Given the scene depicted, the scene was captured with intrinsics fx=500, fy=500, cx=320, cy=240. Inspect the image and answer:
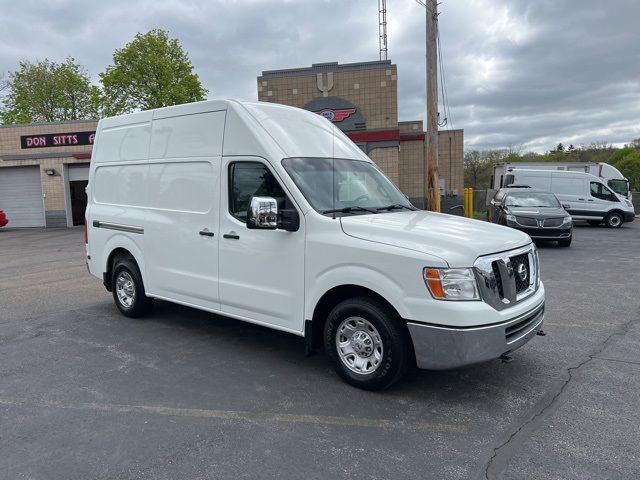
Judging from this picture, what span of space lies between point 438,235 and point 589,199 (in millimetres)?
20194

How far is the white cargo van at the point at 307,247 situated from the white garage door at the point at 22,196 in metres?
21.4

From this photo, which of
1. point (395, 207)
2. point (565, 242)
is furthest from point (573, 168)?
point (395, 207)

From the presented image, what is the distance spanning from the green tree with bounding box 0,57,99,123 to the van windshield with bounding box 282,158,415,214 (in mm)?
43711

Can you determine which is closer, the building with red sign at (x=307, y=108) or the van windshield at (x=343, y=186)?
the van windshield at (x=343, y=186)

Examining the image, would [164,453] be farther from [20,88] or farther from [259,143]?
[20,88]

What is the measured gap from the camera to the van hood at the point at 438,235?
12.4ft

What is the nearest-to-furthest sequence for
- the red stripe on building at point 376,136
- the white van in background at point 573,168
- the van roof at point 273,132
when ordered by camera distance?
the van roof at point 273,132, the red stripe on building at point 376,136, the white van in background at point 573,168

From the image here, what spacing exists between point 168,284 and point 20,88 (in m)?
47.1

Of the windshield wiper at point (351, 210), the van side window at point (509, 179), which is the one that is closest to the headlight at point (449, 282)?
the windshield wiper at point (351, 210)

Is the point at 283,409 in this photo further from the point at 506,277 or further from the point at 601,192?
the point at 601,192

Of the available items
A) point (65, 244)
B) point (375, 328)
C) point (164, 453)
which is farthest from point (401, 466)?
point (65, 244)

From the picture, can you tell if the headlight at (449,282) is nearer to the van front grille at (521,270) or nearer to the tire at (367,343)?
the tire at (367,343)

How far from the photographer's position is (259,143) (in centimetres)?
485

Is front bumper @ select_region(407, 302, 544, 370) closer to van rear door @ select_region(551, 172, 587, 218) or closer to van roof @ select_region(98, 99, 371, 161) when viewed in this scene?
van roof @ select_region(98, 99, 371, 161)
